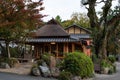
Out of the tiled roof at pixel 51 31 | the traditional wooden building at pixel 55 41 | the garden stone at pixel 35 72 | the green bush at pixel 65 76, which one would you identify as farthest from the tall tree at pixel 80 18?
the green bush at pixel 65 76

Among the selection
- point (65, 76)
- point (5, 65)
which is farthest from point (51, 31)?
point (65, 76)

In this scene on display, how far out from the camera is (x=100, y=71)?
1112 inches

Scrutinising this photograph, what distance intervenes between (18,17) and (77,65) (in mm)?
5757

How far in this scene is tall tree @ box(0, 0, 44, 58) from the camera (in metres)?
A: 20.7

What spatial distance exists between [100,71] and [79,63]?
8.57 meters

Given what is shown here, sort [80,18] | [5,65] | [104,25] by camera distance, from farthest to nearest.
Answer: [80,18] < [104,25] < [5,65]

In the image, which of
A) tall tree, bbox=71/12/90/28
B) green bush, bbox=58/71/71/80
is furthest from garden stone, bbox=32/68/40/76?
tall tree, bbox=71/12/90/28

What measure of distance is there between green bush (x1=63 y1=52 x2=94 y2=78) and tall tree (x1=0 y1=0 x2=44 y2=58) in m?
4.66

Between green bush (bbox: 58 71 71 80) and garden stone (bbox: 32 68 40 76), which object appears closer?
green bush (bbox: 58 71 71 80)

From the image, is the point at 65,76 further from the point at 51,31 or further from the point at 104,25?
the point at 51,31

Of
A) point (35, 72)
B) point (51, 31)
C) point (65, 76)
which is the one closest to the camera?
point (65, 76)

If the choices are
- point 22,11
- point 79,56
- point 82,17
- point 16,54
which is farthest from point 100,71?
point 82,17

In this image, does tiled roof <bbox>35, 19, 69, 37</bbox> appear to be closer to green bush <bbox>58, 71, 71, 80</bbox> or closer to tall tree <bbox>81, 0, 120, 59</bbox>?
tall tree <bbox>81, 0, 120, 59</bbox>

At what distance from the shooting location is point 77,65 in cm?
2016
